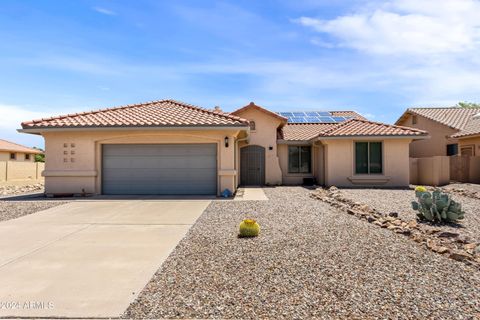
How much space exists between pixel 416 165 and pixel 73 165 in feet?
62.9

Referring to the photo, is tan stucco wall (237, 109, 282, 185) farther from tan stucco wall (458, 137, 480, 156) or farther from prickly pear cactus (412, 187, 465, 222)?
tan stucco wall (458, 137, 480, 156)

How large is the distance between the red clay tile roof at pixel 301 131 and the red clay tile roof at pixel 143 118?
7.37 meters

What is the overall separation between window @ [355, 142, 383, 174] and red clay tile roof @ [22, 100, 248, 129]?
7.70 meters

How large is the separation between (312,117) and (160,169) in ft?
49.7

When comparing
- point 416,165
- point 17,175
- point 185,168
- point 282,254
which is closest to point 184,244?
point 282,254

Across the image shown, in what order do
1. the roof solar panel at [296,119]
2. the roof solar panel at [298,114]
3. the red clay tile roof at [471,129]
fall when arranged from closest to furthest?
1. the red clay tile roof at [471,129]
2. the roof solar panel at [296,119]
3. the roof solar panel at [298,114]

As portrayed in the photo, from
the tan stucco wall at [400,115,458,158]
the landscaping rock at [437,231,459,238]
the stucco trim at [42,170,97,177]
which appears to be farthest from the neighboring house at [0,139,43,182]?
the tan stucco wall at [400,115,458,158]

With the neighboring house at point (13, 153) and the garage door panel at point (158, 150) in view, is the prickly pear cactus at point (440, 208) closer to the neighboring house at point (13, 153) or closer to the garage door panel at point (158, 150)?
the garage door panel at point (158, 150)

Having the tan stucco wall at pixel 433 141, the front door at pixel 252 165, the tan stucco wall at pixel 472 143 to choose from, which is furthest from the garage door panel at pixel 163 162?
the tan stucco wall at pixel 433 141

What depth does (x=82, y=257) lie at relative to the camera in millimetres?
5164

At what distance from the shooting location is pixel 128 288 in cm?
395

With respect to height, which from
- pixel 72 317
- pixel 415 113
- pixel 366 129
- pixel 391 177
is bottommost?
pixel 72 317

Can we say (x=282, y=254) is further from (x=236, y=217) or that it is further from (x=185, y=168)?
(x=185, y=168)

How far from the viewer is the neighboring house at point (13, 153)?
3272 cm
